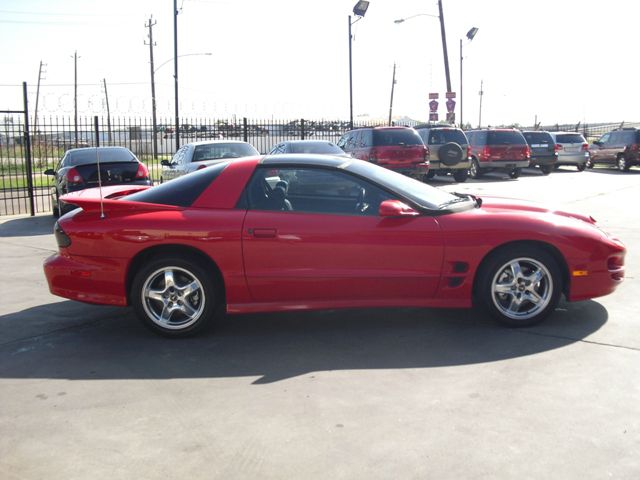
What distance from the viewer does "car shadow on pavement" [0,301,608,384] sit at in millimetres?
4648

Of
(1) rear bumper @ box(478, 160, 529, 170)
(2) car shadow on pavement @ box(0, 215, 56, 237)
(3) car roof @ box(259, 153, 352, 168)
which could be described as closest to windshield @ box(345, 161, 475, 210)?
(3) car roof @ box(259, 153, 352, 168)

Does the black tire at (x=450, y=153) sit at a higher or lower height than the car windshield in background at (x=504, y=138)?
lower

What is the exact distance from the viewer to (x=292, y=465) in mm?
3252

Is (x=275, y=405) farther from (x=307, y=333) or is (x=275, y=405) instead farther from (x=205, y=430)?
(x=307, y=333)

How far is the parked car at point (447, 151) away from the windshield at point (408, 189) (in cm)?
1479

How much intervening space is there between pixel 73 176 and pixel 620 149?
21.1m

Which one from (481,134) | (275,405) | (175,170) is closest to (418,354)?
(275,405)

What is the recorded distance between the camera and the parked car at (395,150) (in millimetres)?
17609

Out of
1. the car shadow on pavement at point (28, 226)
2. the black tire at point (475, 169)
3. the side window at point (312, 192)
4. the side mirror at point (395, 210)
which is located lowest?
the car shadow on pavement at point (28, 226)

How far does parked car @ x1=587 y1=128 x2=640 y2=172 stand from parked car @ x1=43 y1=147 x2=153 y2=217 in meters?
19.7

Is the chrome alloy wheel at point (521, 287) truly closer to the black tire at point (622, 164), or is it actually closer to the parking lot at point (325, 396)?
the parking lot at point (325, 396)

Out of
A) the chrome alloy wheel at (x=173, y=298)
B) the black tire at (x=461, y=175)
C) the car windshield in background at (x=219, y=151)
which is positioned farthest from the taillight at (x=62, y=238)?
the black tire at (x=461, y=175)

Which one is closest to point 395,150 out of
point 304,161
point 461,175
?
point 461,175

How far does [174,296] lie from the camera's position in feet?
17.4
